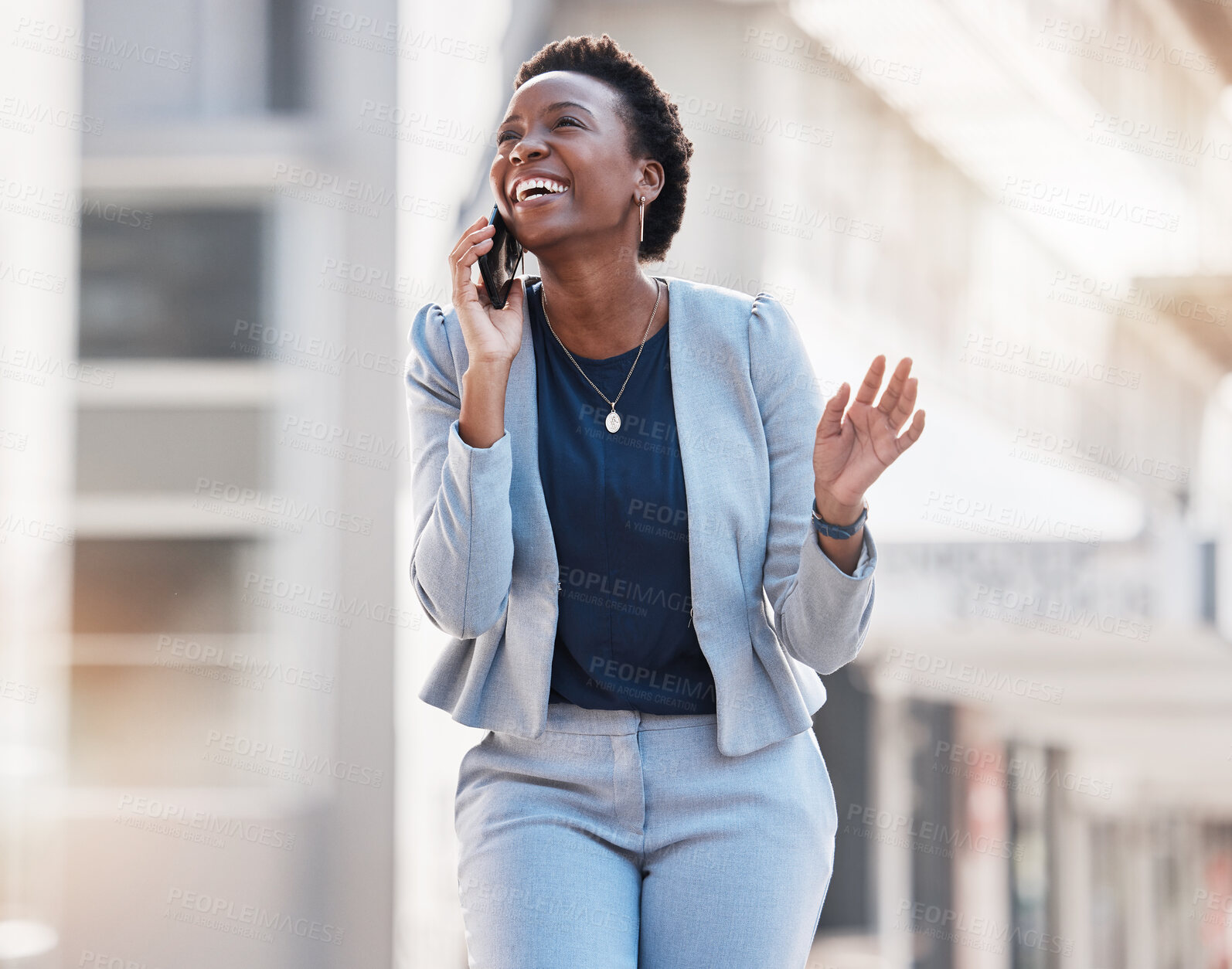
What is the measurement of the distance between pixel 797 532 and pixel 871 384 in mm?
214

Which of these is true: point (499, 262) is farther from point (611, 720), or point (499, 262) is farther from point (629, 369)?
point (611, 720)

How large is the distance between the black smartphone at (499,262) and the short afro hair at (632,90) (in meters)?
0.18

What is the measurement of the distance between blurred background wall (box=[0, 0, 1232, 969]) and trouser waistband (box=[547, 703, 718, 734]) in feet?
7.08

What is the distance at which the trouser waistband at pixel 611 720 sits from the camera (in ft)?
4.23

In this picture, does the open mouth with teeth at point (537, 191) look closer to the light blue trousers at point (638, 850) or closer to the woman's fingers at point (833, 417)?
the woman's fingers at point (833, 417)

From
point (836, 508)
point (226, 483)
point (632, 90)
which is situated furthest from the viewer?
point (226, 483)

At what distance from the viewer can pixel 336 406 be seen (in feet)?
11.2

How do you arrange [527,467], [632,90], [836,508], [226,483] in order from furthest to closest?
[226,483], [632,90], [527,467], [836,508]

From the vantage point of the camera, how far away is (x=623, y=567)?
Answer: 1.33 meters

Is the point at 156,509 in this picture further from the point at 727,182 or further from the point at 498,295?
the point at 727,182

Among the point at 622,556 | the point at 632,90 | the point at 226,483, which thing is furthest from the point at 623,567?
the point at 226,483

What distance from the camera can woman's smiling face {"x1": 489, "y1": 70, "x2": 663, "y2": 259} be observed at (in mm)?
1353

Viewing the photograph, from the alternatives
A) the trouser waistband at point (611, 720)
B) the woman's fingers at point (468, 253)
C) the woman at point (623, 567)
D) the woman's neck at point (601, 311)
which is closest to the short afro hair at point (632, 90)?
the woman at point (623, 567)

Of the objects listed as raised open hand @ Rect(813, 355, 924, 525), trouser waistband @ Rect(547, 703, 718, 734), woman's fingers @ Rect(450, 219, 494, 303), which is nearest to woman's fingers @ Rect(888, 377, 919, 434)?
raised open hand @ Rect(813, 355, 924, 525)
